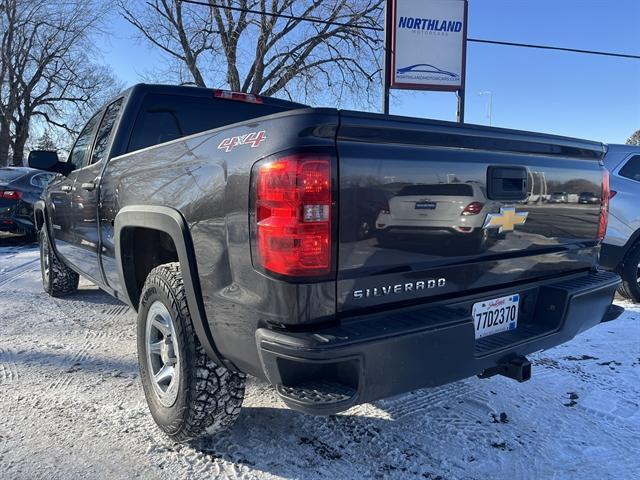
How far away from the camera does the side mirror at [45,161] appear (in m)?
4.15

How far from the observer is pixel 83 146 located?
14.4ft

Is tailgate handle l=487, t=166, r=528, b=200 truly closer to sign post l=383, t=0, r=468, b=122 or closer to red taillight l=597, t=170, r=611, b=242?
red taillight l=597, t=170, r=611, b=242

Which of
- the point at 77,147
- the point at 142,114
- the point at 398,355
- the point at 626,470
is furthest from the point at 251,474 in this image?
the point at 77,147

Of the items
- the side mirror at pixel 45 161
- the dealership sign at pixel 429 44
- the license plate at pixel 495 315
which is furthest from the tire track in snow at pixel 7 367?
the dealership sign at pixel 429 44

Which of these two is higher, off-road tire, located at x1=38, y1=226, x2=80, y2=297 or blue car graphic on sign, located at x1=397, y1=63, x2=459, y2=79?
blue car graphic on sign, located at x1=397, y1=63, x2=459, y2=79

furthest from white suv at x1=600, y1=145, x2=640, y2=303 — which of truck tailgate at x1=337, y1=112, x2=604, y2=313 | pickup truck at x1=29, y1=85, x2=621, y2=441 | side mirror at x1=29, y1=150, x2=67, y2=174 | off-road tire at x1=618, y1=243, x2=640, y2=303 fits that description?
side mirror at x1=29, y1=150, x2=67, y2=174

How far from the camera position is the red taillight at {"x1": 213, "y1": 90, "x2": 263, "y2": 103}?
12.4 ft

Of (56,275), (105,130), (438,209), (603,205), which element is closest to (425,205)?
(438,209)

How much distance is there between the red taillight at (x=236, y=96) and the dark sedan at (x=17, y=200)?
7146 millimetres

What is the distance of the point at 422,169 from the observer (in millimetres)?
2016

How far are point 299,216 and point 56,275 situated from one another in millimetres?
4548

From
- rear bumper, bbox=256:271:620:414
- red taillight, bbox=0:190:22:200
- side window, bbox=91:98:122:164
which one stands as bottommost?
rear bumper, bbox=256:271:620:414

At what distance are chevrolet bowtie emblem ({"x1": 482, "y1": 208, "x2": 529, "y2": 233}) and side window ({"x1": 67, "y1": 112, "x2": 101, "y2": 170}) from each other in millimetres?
3350

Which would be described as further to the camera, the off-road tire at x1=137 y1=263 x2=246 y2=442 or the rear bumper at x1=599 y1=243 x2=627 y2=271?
the rear bumper at x1=599 y1=243 x2=627 y2=271
